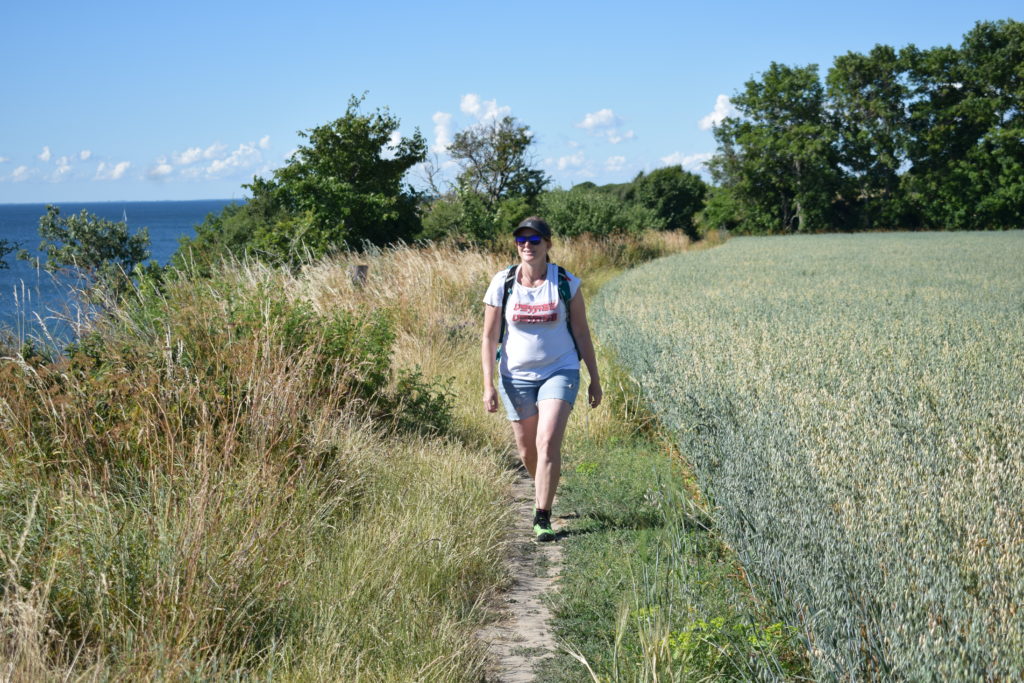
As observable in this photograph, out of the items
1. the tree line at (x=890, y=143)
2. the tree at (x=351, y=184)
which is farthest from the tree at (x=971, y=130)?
the tree at (x=351, y=184)

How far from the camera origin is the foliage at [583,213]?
27094mm

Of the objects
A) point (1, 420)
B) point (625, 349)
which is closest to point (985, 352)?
point (625, 349)

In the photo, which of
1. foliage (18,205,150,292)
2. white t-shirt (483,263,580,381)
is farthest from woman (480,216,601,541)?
foliage (18,205,150,292)

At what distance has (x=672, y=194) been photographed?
5462 centimetres

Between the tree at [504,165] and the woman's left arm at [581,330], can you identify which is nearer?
the woman's left arm at [581,330]

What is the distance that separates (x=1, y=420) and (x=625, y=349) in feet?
18.2

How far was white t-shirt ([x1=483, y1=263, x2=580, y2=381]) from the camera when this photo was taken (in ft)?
17.9

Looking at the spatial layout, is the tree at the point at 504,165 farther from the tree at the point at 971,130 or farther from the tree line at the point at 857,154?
the tree at the point at 971,130

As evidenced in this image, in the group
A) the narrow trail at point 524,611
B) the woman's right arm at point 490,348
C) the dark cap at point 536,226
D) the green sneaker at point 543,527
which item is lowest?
the narrow trail at point 524,611

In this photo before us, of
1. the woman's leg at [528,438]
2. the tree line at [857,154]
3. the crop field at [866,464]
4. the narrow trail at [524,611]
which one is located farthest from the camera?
the tree line at [857,154]

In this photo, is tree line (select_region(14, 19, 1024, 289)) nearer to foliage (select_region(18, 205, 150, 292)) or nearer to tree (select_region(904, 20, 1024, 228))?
tree (select_region(904, 20, 1024, 228))

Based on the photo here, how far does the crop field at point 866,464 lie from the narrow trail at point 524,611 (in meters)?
1.00

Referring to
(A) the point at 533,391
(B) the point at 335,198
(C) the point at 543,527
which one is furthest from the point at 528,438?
(B) the point at 335,198

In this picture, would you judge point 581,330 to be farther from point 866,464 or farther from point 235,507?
point 235,507
